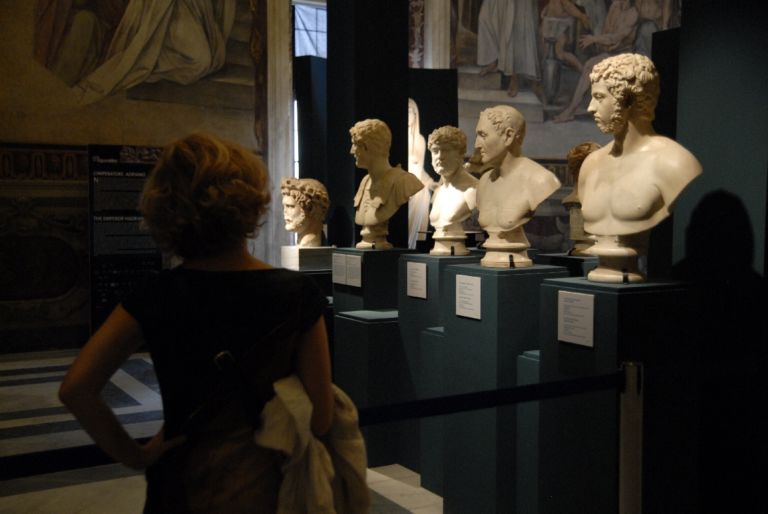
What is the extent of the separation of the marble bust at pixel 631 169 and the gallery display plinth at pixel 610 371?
0.76ft

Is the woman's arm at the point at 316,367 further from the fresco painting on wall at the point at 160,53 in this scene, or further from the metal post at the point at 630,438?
the fresco painting on wall at the point at 160,53

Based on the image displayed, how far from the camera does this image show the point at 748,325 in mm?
4105

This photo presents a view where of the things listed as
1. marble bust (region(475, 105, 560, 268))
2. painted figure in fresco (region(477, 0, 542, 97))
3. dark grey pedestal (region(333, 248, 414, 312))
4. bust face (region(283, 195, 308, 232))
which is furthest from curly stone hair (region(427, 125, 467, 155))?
painted figure in fresco (region(477, 0, 542, 97))

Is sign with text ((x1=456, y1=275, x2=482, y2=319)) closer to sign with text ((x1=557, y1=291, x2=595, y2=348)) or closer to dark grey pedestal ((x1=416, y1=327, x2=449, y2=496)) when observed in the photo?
dark grey pedestal ((x1=416, y1=327, x2=449, y2=496))

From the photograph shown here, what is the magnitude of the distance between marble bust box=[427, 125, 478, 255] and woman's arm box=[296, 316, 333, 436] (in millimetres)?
4249

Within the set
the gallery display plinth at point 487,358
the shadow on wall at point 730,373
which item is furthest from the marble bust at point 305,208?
the shadow on wall at point 730,373

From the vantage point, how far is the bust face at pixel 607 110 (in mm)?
4078

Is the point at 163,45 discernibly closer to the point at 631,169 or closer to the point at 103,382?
the point at 631,169

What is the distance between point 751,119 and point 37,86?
9319 millimetres

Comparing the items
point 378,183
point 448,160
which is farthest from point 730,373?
point 378,183

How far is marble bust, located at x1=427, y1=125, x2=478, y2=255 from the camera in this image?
6.38m

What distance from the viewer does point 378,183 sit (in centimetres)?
705

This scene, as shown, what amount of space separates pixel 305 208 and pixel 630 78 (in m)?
4.82

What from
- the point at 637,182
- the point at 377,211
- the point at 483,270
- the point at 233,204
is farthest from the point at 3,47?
the point at 233,204
